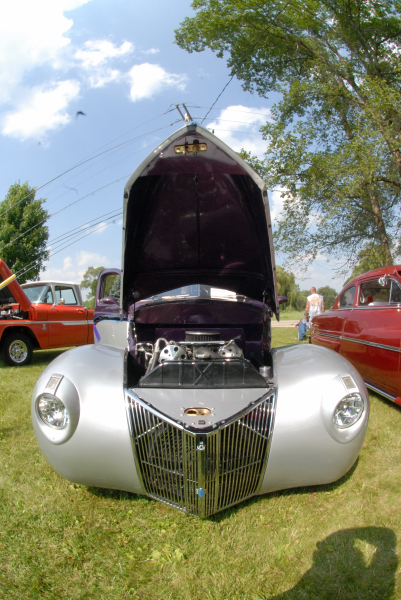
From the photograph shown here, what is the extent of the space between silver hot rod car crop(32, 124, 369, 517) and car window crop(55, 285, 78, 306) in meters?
5.86

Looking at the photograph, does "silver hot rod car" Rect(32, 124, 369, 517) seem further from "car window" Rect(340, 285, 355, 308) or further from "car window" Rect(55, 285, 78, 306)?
"car window" Rect(55, 285, 78, 306)

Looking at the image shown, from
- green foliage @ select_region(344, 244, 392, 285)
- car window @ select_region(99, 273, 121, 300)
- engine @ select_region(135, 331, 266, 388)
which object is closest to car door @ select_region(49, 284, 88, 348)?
car window @ select_region(99, 273, 121, 300)

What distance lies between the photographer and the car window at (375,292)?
470cm

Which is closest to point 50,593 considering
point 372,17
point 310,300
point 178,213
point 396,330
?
point 178,213

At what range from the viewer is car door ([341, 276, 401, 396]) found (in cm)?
417

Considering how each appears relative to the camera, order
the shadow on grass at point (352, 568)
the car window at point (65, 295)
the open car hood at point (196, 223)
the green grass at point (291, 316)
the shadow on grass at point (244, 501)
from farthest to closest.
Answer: the green grass at point (291, 316) < the car window at point (65, 295) < the open car hood at point (196, 223) < the shadow on grass at point (244, 501) < the shadow on grass at point (352, 568)

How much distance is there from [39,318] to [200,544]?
266 inches

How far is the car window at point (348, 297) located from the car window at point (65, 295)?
5756 mm

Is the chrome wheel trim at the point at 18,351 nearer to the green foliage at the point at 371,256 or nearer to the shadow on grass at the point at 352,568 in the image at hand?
the shadow on grass at the point at 352,568

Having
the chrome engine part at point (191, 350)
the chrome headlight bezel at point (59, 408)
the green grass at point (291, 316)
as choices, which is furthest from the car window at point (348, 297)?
the green grass at point (291, 316)

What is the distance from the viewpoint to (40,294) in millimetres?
8758

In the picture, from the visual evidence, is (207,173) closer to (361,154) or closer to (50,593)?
(50,593)

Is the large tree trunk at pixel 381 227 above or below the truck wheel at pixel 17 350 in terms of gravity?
above

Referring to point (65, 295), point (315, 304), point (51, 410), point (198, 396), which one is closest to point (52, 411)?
point (51, 410)
